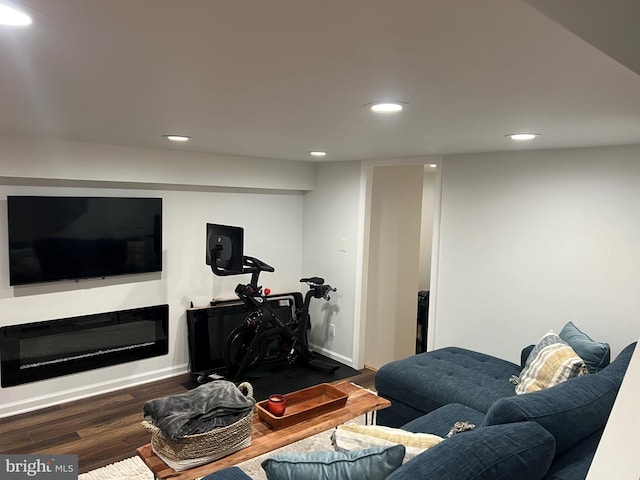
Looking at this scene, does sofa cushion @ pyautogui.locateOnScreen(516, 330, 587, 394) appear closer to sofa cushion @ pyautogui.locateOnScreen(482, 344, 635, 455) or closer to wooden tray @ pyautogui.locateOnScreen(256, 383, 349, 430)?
sofa cushion @ pyautogui.locateOnScreen(482, 344, 635, 455)

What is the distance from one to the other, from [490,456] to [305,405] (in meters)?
1.42

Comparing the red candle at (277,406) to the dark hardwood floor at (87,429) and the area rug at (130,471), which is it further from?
the dark hardwood floor at (87,429)

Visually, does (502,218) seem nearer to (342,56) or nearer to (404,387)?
(404,387)

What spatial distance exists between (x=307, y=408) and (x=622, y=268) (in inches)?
82.3

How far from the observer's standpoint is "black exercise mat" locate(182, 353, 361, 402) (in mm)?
4141

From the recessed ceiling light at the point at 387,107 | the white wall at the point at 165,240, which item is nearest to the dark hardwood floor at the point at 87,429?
the white wall at the point at 165,240

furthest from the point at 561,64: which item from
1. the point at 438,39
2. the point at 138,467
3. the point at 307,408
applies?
the point at 138,467

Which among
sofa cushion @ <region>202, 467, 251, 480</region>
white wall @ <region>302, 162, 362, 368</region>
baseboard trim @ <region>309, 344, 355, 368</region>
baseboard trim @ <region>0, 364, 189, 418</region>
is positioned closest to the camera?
sofa cushion @ <region>202, 467, 251, 480</region>

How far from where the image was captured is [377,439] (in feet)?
6.14

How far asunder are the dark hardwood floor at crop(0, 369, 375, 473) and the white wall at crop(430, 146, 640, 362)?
248cm

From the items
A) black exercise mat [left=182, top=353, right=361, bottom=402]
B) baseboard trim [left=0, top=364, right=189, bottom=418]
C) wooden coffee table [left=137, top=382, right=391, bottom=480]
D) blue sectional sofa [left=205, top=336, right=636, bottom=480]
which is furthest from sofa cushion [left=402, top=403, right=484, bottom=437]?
baseboard trim [left=0, top=364, right=189, bottom=418]

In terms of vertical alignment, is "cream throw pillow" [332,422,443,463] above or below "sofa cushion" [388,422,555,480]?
below

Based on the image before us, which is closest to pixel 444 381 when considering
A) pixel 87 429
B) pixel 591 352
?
pixel 591 352

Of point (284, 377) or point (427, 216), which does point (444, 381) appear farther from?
point (427, 216)
